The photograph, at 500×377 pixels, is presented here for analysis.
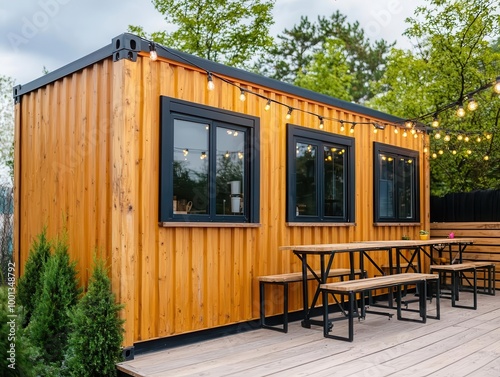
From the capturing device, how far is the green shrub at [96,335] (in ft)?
12.1

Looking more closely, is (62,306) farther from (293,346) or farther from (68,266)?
(293,346)

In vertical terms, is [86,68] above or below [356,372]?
above

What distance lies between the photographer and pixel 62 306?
13.9 ft

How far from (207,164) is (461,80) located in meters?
8.12

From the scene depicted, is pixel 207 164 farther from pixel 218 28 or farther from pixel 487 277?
pixel 218 28

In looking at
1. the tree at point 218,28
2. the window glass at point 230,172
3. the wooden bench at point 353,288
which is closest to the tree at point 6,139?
the tree at point 218,28

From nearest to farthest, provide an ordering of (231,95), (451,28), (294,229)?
(231,95), (294,229), (451,28)

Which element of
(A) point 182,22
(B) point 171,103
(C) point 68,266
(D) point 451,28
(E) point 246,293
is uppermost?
(A) point 182,22

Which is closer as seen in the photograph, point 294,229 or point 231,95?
point 231,95

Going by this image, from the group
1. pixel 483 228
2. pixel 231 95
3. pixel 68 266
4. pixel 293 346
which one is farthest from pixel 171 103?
pixel 483 228

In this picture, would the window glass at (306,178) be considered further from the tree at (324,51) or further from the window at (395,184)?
the tree at (324,51)

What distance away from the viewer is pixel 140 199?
418 cm

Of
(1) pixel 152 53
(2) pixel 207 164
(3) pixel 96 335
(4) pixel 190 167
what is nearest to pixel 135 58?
(1) pixel 152 53

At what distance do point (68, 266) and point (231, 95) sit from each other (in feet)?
7.50
